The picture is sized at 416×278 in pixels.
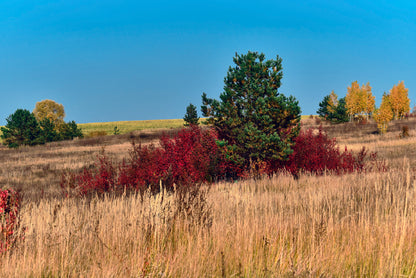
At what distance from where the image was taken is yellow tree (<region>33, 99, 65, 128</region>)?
7012 cm

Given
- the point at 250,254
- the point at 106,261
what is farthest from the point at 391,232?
the point at 106,261

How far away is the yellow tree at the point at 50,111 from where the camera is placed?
70.1 metres

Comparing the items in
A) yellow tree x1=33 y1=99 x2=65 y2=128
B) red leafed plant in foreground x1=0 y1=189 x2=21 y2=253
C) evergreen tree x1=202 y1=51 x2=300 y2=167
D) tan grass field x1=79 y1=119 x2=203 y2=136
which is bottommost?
Answer: red leafed plant in foreground x1=0 y1=189 x2=21 y2=253

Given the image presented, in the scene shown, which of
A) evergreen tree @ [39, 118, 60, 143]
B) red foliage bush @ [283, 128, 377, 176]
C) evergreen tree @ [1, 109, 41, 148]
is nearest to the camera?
red foliage bush @ [283, 128, 377, 176]

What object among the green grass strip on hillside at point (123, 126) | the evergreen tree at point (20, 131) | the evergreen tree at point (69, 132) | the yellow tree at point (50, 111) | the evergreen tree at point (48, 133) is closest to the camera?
the evergreen tree at point (20, 131)

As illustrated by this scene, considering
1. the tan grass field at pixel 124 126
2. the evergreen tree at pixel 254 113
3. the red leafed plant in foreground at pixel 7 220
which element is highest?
the tan grass field at pixel 124 126

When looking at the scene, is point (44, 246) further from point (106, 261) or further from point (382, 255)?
point (382, 255)

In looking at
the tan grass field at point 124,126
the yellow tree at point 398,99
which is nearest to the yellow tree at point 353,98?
the yellow tree at point 398,99

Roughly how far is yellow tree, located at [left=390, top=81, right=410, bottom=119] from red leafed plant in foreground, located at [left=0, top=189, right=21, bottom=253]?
81218mm

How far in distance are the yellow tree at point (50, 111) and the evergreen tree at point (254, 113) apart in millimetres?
63449

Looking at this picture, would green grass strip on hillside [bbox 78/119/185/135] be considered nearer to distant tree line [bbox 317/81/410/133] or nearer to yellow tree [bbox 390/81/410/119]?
distant tree line [bbox 317/81/410/133]

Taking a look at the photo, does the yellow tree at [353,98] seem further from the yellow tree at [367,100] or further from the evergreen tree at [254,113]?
the evergreen tree at [254,113]

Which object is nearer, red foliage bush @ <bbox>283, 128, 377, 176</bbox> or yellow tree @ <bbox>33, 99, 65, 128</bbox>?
red foliage bush @ <bbox>283, 128, 377, 176</bbox>

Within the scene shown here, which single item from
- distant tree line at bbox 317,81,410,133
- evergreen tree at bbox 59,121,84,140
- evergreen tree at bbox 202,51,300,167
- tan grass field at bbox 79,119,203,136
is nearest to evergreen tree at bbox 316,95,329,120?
distant tree line at bbox 317,81,410,133
